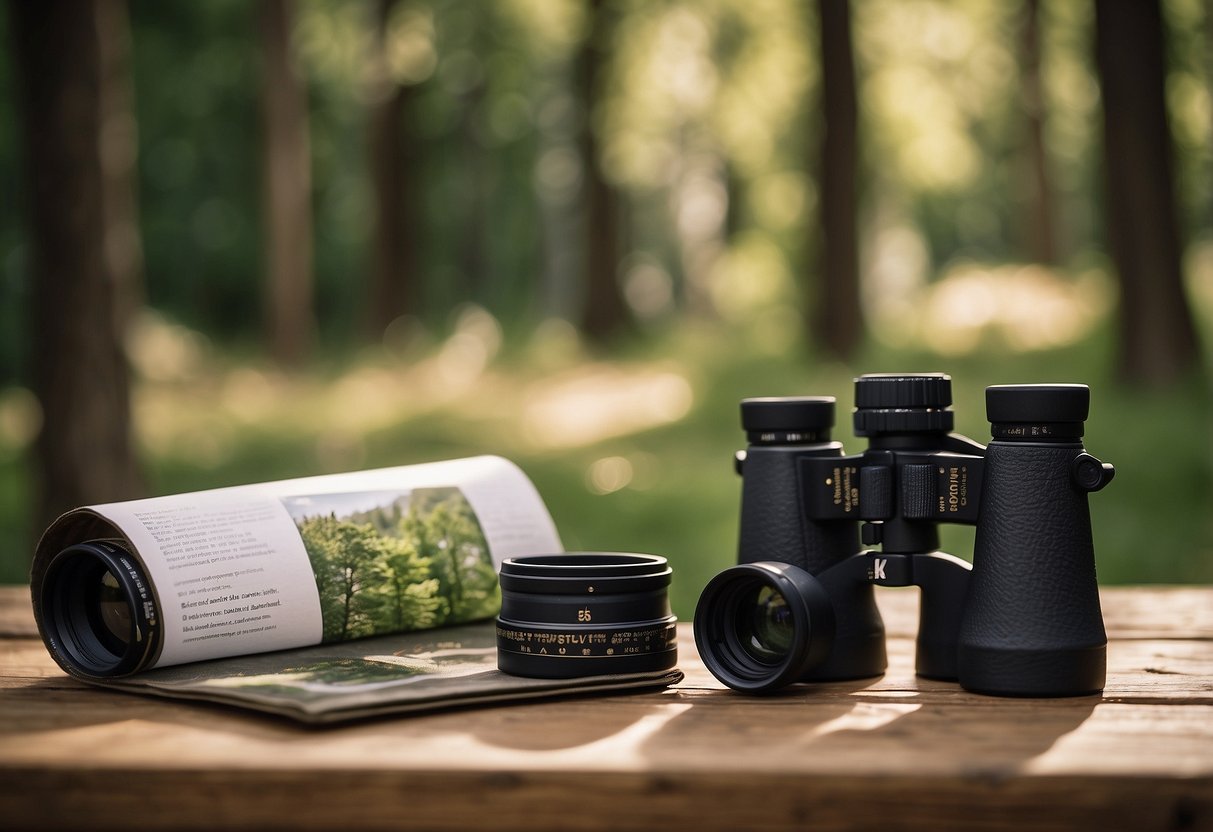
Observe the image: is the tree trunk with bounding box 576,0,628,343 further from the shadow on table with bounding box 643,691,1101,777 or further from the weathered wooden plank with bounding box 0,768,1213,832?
the weathered wooden plank with bounding box 0,768,1213,832

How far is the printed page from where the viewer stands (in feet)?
4.80

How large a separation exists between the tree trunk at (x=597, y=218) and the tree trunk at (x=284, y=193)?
7.66ft

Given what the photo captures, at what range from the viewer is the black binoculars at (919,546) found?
53.6 inches

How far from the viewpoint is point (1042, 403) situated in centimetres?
137

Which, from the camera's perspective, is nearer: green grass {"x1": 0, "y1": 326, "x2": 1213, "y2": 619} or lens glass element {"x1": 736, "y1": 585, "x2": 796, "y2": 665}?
lens glass element {"x1": 736, "y1": 585, "x2": 796, "y2": 665}

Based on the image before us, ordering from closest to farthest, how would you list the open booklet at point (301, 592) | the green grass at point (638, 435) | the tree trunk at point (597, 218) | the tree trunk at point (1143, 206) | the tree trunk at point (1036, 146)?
1. the open booklet at point (301, 592)
2. the green grass at point (638, 435)
3. the tree trunk at point (1143, 206)
4. the tree trunk at point (597, 218)
5. the tree trunk at point (1036, 146)

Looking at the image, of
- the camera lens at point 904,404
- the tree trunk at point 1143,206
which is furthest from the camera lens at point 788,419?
the tree trunk at point 1143,206

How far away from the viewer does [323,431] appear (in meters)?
7.94

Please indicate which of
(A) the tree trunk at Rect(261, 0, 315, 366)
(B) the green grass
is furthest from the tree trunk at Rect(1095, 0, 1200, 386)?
(A) the tree trunk at Rect(261, 0, 315, 366)

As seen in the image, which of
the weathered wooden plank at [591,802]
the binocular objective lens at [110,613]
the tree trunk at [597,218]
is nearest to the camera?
the weathered wooden plank at [591,802]

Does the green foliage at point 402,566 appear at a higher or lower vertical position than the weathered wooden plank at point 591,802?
higher

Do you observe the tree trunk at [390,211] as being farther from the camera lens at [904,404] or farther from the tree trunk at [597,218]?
the camera lens at [904,404]

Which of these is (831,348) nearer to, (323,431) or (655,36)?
(323,431)

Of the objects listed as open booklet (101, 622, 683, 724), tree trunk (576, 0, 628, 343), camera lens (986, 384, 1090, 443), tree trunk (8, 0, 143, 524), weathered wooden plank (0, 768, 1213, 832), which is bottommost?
weathered wooden plank (0, 768, 1213, 832)
